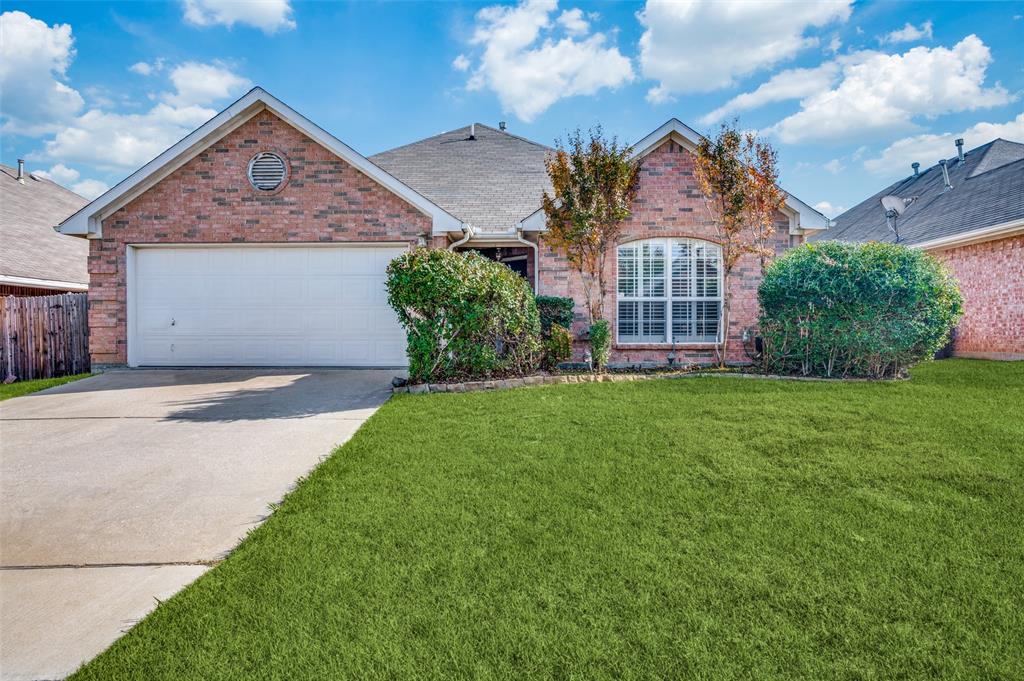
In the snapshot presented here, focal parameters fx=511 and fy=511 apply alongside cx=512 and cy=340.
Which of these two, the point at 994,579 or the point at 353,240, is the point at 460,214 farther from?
the point at 994,579

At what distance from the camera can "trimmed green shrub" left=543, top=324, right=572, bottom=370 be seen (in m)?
9.27

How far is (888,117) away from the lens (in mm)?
16062

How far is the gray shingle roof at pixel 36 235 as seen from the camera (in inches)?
513

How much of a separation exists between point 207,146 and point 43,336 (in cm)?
520

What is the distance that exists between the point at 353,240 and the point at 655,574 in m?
9.32

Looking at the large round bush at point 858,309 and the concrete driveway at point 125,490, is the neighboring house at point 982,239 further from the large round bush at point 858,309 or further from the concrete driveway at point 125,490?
the concrete driveway at point 125,490

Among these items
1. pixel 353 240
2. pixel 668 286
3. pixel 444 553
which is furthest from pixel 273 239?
pixel 444 553

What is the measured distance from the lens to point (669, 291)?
1097 cm

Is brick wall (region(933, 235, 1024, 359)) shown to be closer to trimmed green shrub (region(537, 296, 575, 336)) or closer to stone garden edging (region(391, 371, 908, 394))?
stone garden edging (region(391, 371, 908, 394))

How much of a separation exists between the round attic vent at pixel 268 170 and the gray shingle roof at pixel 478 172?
10.2 feet

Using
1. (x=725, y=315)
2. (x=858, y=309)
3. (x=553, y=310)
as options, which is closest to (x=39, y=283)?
(x=553, y=310)

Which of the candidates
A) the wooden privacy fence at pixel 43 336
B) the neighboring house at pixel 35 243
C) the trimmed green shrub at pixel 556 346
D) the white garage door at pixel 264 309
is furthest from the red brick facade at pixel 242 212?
the neighboring house at pixel 35 243

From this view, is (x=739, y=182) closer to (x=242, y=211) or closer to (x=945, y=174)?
(x=242, y=211)

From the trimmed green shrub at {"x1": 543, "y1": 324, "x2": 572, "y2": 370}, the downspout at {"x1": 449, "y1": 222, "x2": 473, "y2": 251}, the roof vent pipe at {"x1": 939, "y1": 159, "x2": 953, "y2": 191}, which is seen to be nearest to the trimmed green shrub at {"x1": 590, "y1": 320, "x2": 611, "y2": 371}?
the trimmed green shrub at {"x1": 543, "y1": 324, "x2": 572, "y2": 370}
